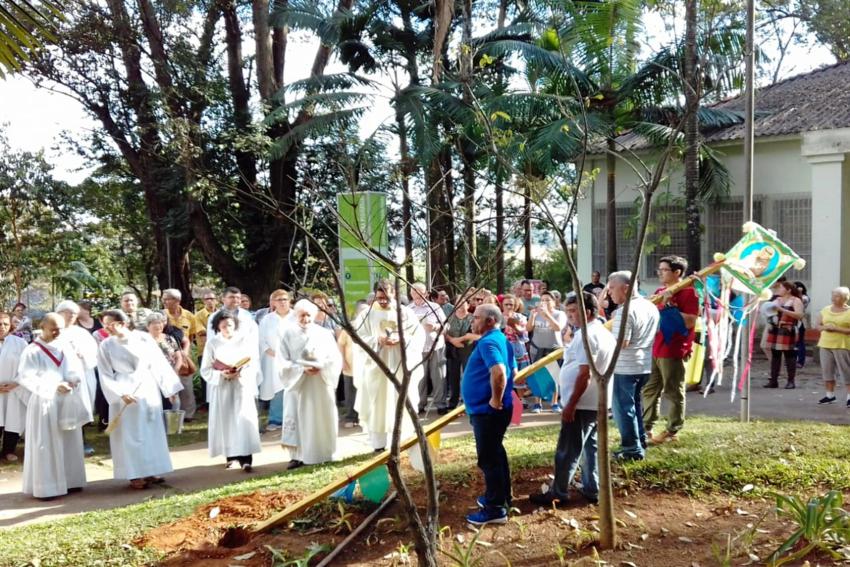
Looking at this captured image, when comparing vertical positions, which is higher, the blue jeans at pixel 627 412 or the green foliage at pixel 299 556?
the blue jeans at pixel 627 412

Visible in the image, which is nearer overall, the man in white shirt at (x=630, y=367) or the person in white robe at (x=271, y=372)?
the man in white shirt at (x=630, y=367)

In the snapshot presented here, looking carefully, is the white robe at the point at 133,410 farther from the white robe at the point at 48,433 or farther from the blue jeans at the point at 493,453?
the blue jeans at the point at 493,453

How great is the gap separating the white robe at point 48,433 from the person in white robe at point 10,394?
1301mm

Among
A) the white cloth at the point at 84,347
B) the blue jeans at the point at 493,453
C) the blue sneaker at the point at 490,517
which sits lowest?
the blue sneaker at the point at 490,517

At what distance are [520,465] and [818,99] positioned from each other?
1457 centimetres

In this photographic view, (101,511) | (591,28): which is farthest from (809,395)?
(101,511)

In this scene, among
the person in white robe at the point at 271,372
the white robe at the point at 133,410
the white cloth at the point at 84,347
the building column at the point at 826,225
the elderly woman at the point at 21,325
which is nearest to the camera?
the white robe at the point at 133,410

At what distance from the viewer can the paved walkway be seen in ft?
A: 24.4

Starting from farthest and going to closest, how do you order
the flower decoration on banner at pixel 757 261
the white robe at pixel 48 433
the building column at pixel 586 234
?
the building column at pixel 586 234, the white robe at pixel 48 433, the flower decoration on banner at pixel 757 261

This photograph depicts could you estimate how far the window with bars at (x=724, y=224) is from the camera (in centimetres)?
1717

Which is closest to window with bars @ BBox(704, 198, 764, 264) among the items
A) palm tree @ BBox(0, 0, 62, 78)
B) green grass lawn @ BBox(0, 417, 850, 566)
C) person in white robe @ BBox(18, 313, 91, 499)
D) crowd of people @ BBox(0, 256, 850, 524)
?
crowd of people @ BBox(0, 256, 850, 524)

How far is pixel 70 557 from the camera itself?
5363mm

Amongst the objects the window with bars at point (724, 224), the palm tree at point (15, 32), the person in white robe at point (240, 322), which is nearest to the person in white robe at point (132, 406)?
the person in white robe at point (240, 322)

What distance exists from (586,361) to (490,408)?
2.55ft
